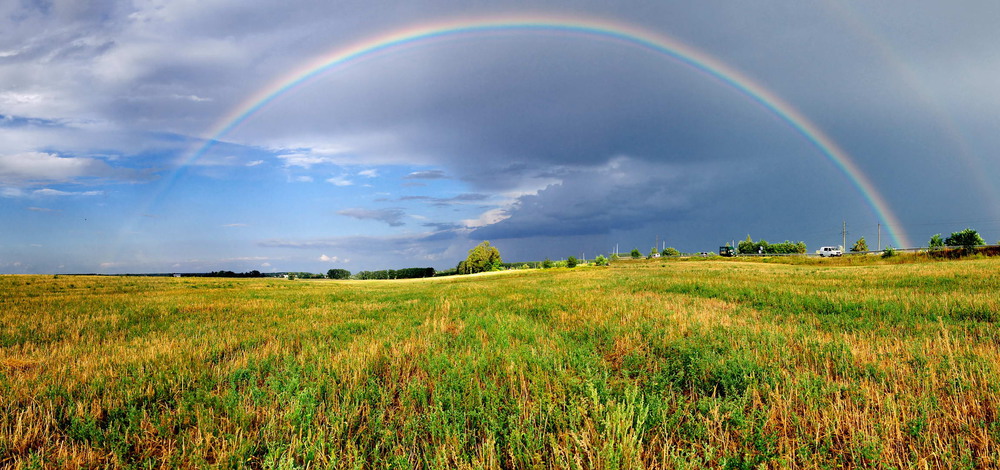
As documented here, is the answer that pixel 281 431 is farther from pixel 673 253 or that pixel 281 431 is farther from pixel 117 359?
pixel 673 253

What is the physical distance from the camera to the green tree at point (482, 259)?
103938mm

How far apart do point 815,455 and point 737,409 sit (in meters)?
0.71

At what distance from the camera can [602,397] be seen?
4.46 metres

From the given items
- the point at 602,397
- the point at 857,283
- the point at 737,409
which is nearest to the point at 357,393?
the point at 602,397

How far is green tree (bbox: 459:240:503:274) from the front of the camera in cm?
10394

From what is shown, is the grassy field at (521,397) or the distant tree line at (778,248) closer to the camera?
the grassy field at (521,397)

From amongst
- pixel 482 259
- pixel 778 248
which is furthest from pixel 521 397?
pixel 778 248

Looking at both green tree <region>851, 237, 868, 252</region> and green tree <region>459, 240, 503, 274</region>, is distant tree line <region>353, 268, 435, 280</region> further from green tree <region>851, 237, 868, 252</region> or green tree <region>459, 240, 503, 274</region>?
green tree <region>851, 237, 868, 252</region>

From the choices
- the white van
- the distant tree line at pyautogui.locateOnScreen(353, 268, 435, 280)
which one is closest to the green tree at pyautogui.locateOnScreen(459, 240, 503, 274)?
the distant tree line at pyautogui.locateOnScreen(353, 268, 435, 280)

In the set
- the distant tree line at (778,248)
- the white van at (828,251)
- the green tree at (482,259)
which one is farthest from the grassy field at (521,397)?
the distant tree line at (778,248)

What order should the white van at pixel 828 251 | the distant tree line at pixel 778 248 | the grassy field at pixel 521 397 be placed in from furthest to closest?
the distant tree line at pixel 778 248
the white van at pixel 828 251
the grassy field at pixel 521 397

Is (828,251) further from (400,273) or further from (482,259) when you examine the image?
(400,273)

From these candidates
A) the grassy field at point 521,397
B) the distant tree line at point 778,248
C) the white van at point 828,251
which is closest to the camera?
the grassy field at point 521,397

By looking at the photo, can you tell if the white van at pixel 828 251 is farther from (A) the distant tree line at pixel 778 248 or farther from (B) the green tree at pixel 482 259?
(B) the green tree at pixel 482 259
